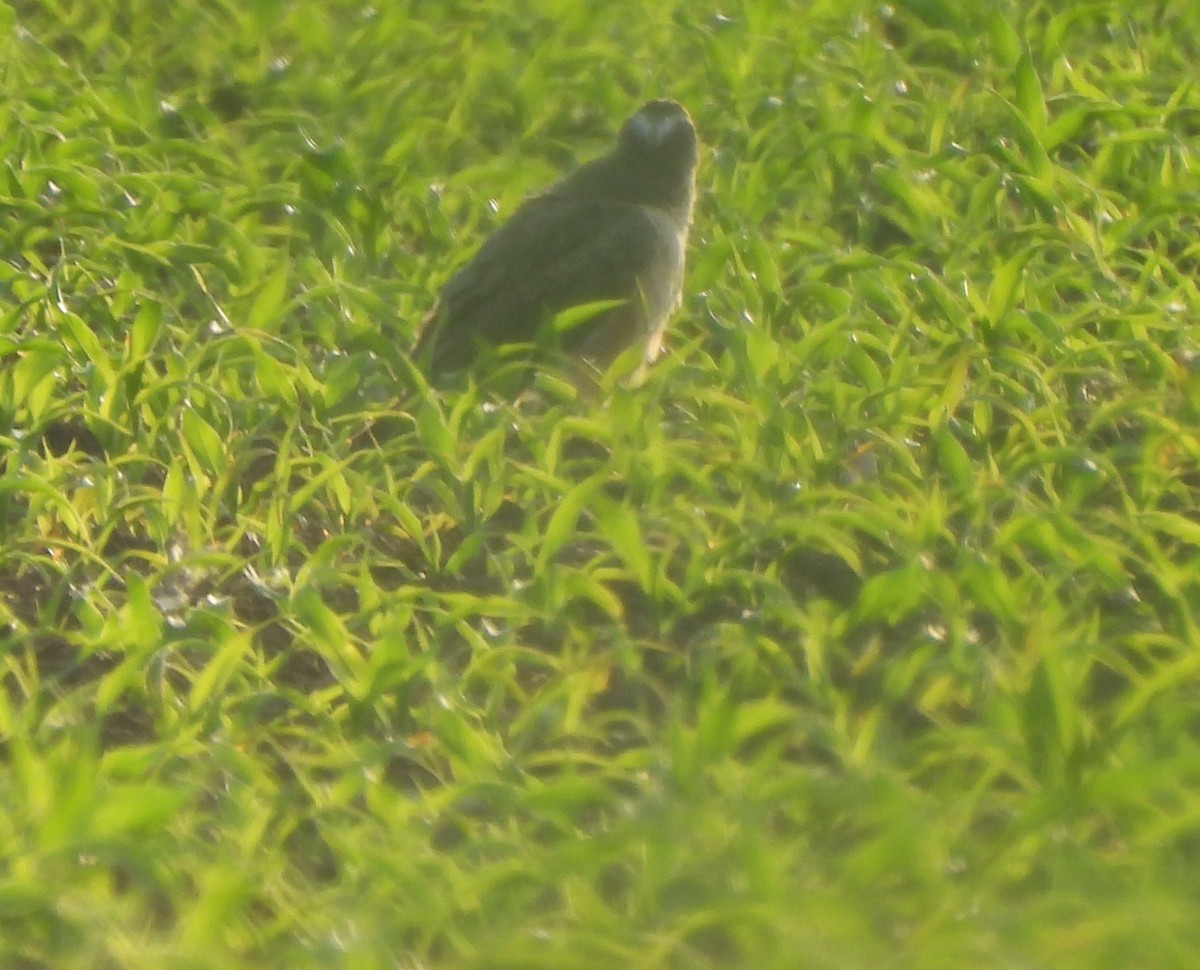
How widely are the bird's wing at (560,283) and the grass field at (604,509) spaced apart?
0.12 metres

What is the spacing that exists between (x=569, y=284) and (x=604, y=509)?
108cm

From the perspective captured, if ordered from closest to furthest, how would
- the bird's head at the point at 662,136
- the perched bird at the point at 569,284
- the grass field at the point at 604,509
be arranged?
the grass field at the point at 604,509 → the perched bird at the point at 569,284 → the bird's head at the point at 662,136

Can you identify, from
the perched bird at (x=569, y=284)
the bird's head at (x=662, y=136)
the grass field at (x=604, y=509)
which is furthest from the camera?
the bird's head at (x=662, y=136)

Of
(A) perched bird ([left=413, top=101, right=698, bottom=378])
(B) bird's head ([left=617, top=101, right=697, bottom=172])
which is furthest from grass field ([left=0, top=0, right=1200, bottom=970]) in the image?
Answer: (B) bird's head ([left=617, top=101, right=697, bottom=172])

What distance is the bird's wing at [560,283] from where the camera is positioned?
191 inches

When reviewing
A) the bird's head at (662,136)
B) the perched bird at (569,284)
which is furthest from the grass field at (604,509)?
the bird's head at (662,136)

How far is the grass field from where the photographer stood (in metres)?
3.09

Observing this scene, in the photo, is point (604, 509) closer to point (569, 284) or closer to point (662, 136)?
point (569, 284)

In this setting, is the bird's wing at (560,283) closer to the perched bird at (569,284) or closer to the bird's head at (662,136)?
the perched bird at (569,284)

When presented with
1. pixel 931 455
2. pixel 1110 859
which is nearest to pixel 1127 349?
pixel 931 455

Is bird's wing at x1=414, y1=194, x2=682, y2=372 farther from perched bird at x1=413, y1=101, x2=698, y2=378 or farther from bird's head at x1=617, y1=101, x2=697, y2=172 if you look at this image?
bird's head at x1=617, y1=101, x2=697, y2=172

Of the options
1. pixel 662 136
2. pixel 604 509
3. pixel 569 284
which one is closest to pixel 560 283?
pixel 569 284

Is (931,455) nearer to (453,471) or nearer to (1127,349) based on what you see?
(1127,349)

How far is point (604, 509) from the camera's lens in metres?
3.97
